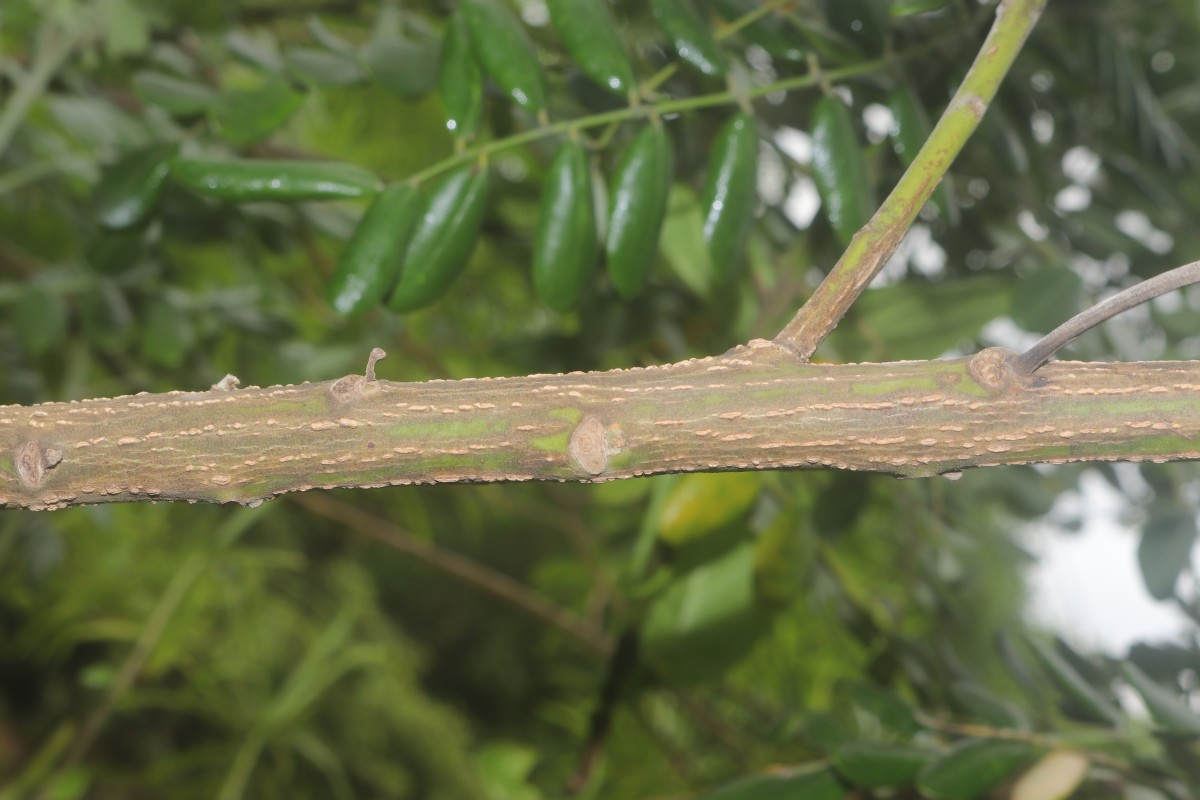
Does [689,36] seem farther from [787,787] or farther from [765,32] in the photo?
[787,787]

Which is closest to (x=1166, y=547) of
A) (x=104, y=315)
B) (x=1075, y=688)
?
(x=1075, y=688)

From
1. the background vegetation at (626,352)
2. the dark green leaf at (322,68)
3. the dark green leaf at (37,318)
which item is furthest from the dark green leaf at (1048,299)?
the dark green leaf at (37,318)

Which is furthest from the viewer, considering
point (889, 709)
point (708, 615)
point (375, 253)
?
point (708, 615)

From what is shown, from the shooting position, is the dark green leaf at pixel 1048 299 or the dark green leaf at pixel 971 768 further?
the dark green leaf at pixel 1048 299

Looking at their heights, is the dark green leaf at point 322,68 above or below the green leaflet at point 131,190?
above

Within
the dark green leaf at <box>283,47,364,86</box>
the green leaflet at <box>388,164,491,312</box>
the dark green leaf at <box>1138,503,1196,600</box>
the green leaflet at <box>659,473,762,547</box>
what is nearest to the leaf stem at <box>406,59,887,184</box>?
the green leaflet at <box>388,164,491,312</box>

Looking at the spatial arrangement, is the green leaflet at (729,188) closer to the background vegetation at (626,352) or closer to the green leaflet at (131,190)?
the background vegetation at (626,352)
